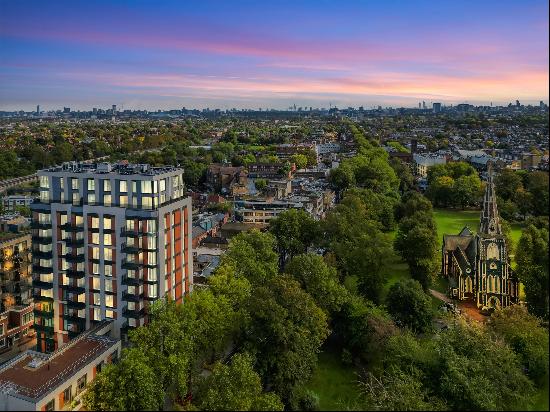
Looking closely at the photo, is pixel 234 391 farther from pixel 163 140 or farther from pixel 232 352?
pixel 163 140

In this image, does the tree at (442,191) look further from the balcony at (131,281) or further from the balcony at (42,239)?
the balcony at (42,239)

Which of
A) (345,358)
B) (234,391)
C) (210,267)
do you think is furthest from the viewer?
(210,267)

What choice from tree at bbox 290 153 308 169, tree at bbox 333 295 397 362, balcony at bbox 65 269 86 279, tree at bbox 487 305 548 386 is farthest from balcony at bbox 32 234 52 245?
tree at bbox 290 153 308 169

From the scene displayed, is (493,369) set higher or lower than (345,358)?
higher

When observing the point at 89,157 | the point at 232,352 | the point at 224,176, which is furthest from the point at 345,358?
the point at 89,157

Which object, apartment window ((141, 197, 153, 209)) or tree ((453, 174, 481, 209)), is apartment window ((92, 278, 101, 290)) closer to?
apartment window ((141, 197, 153, 209))

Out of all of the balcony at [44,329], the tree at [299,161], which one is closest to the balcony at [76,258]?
the balcony at [44,329]

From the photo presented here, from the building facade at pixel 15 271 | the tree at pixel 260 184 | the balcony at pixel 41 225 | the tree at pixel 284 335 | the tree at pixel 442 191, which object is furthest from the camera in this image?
the tree at pixel 260 184
